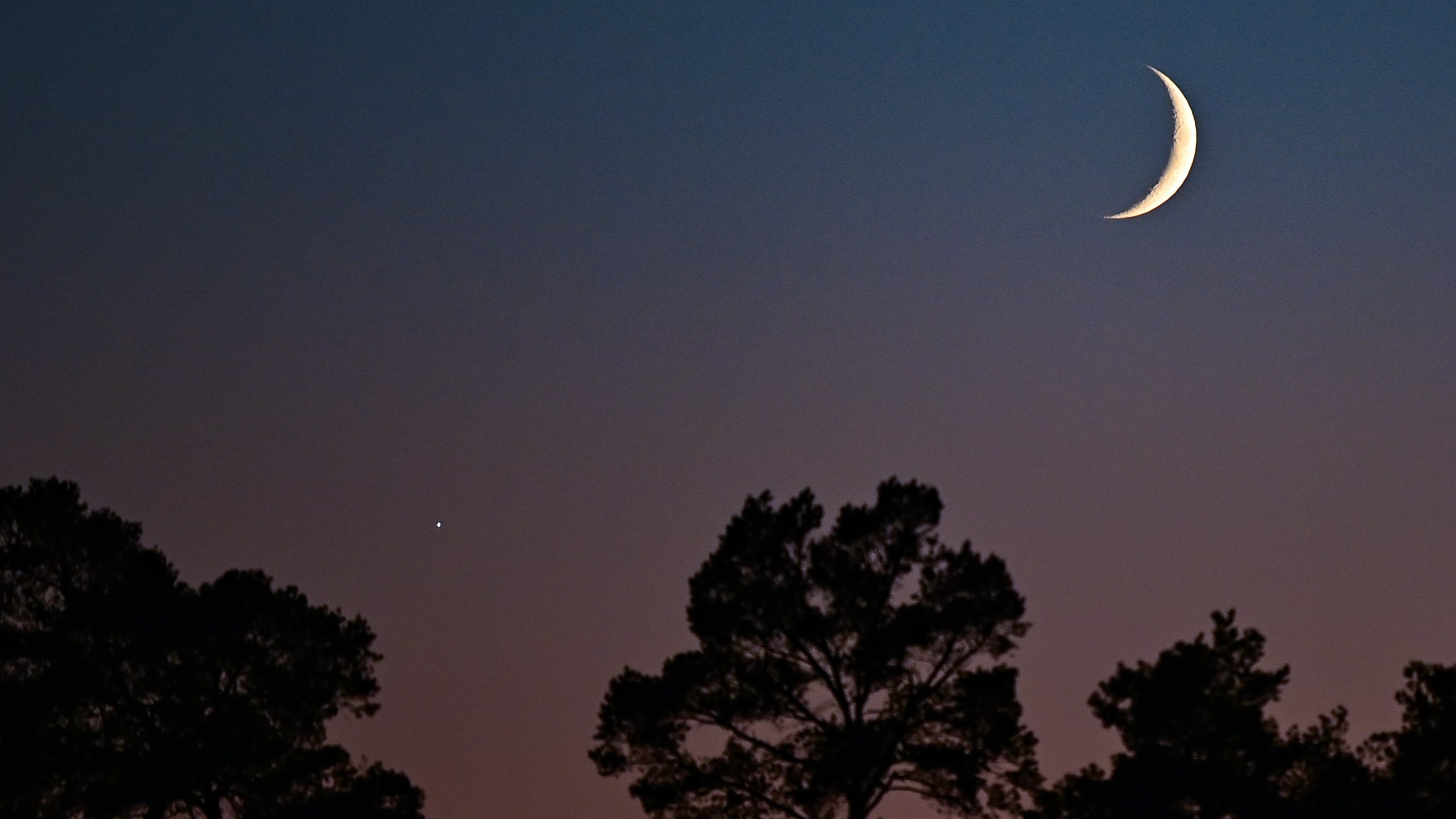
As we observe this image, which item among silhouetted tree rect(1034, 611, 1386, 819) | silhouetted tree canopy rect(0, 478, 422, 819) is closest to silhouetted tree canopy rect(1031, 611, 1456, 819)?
silhouetted tree rect(1034, 611, 1386, 819)

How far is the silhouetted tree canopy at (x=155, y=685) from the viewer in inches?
2143

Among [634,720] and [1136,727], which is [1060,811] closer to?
[1136,727]

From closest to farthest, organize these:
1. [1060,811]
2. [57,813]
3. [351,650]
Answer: [1060,811] < [57,813] < [351,650]

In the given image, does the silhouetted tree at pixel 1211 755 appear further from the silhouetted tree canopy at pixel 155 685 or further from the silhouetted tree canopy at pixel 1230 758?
the silhouetted tree canopy at pixel 155 685

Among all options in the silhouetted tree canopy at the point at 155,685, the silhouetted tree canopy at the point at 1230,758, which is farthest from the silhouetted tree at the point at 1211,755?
the silhouetted tree canopy at the point at 155,685

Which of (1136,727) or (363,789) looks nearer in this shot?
(1136,727)

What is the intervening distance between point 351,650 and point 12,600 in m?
9.68

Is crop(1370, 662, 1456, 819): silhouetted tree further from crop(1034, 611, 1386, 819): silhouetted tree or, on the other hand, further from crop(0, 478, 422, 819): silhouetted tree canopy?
crop(0, 478, 422, 819): silhouetted tree canopy

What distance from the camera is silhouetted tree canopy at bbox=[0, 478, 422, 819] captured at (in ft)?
179

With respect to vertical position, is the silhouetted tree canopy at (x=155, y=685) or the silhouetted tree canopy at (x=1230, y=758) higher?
the silhouetted tree canopy at (x=155, y=685)

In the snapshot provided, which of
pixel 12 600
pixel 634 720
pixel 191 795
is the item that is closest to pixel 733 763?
pixel 634 720

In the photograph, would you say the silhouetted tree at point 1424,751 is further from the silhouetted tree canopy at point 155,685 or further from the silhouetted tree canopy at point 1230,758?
the silhouetted tree canopy at point 155,685

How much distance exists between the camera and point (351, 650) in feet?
190

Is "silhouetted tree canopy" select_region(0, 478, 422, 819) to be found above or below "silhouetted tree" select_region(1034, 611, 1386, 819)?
above
